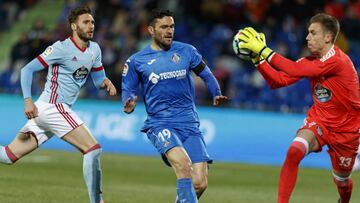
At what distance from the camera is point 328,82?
10.0 metres

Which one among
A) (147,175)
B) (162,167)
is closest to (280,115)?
(162,167)

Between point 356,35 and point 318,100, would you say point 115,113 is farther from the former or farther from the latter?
point 318,100

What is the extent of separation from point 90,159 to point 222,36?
11791mm

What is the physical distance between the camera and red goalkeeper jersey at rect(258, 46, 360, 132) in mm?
9797

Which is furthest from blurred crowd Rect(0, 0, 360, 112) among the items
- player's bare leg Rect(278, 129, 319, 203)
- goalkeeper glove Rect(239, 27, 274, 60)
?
goalkeeper glove Rect(239, 27, 274, 60)

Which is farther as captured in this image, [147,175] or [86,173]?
[147,175]

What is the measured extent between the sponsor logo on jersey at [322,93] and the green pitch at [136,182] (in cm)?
270

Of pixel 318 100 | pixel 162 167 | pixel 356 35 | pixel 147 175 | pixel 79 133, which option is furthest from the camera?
pixel 356 35

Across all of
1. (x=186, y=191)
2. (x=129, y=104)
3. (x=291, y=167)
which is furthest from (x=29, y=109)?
(x=291, y=167)

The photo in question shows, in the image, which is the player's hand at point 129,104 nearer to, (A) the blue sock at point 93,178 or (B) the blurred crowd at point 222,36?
(A) the blue sock at point 93,178

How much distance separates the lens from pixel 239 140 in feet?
62.1

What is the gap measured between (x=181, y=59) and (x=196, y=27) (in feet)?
40.6

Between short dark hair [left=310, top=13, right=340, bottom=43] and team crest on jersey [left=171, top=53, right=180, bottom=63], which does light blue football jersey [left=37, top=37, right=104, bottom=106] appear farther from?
short dark hair [left=310, top=13, right=340, bottom=43]

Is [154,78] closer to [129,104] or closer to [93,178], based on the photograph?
[129,104]
